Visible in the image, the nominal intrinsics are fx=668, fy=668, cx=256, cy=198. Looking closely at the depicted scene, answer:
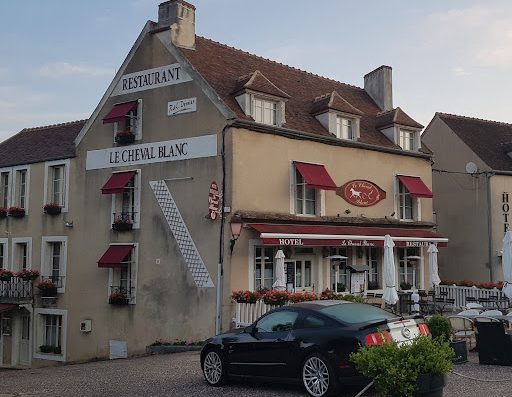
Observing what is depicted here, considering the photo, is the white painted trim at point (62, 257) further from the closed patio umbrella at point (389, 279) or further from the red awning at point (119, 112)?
the closed patio umbrella at point (389, 279)

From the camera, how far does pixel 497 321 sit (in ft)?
42.5

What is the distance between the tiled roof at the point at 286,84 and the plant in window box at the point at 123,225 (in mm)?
5471

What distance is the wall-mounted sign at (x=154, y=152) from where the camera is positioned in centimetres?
2137

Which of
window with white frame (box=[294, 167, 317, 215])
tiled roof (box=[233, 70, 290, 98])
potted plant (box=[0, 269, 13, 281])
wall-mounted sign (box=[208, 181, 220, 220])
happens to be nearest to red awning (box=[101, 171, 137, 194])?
wall-mounted sign (box=[208, 181, 220, 220])

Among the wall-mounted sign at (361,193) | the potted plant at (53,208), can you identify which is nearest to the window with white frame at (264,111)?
the wall-mounted sign at (361,193)

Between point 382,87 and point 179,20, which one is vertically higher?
point 179,20

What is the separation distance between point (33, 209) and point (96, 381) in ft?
47.8

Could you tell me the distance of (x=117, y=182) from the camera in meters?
23.0

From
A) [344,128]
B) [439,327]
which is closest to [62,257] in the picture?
[344,128]

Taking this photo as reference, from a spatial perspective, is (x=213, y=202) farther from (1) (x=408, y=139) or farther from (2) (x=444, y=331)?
(1) (x=408, y=139)

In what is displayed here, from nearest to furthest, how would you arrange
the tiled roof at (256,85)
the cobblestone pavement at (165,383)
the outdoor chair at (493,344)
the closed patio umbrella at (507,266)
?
the cobblestone pavement at (165,383)
the outdoor chair at (493,344)
the closed patio umbrella at (507,266)
the tiled roof at (256,85)

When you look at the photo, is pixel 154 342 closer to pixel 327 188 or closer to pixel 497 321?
pixel 327 188

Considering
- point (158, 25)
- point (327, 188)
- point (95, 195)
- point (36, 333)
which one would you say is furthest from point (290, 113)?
point (36, 333)

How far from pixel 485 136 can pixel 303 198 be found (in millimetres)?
14174
